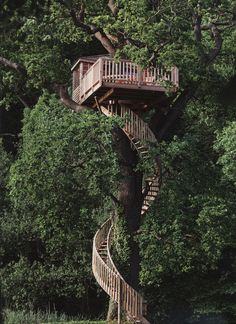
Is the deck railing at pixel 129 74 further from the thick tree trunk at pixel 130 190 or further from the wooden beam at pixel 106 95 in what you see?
the thick tree trunk at pixel 130 190

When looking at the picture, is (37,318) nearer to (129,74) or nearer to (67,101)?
(67,101)

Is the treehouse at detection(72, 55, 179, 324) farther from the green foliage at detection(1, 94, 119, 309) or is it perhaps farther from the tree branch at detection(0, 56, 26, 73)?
the tree branch at detection(0, 56, 26, 73)

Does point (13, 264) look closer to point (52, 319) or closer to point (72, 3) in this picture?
point (52, 319)

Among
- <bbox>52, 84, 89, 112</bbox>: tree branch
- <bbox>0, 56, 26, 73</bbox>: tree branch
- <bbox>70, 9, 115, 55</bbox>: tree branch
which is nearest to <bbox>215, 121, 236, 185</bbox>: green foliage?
<bbox>70, 9, 115, 55</bbox>: tree branch

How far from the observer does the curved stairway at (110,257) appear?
53.7ft

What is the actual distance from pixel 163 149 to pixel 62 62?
5.33 meters

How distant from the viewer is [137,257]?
17.8m

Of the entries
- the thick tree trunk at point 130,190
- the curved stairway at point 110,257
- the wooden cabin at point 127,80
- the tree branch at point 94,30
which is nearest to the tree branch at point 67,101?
the curved stairway at point 110,257

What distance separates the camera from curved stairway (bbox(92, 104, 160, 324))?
16375 mm

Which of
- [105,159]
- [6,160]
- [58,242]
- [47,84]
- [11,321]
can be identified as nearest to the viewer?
[105,159]

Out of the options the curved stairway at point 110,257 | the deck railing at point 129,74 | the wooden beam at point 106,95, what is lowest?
the curved stairway at point 110,257

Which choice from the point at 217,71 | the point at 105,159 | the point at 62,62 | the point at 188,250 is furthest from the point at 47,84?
the point at 188,250

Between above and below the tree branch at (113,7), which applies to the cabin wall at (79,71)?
below

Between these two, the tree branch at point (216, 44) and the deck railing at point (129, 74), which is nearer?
the deck railing at point (129, 74)
